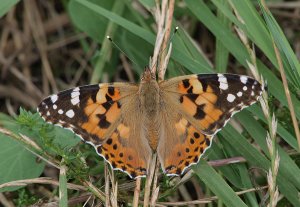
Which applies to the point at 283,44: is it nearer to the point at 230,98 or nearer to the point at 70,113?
the point at 230,98

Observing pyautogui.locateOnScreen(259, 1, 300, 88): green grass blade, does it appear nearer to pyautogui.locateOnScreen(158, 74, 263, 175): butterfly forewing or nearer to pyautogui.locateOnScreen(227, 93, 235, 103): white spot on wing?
pyautogui.locateOnScreen(158, 74, 263, 175): butterfly forewing

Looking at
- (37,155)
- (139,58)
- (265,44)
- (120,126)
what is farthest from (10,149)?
(265,44)

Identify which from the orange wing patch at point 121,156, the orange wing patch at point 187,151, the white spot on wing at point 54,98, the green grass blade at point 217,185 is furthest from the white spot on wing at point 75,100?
the green grass blade at point 217,185

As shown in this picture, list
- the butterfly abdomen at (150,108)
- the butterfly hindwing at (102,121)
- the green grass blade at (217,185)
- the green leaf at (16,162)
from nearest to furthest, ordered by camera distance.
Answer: the green grass blade at (217,185) → the butterfly hindwing at (102,121) → the butterfly abdomen at (150,108) → the green leaf at (16,162)

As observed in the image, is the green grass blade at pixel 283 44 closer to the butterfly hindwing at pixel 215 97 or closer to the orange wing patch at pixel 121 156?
the butterfly hindwing at pixel 215 97

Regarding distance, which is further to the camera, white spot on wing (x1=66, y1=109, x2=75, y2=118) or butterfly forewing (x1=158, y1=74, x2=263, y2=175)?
white spot on wing (x1=66, y1=109, x2=75, y2=118)

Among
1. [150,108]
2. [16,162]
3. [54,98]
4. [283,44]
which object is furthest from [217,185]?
[16,162]

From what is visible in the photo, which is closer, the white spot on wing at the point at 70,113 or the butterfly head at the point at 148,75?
the white spot on wing at the point at 70,113

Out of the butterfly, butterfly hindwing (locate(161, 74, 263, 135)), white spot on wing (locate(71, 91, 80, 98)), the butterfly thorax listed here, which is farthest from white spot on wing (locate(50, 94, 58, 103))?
butterfly hindwing (locate(161, 74, 263, 135))
